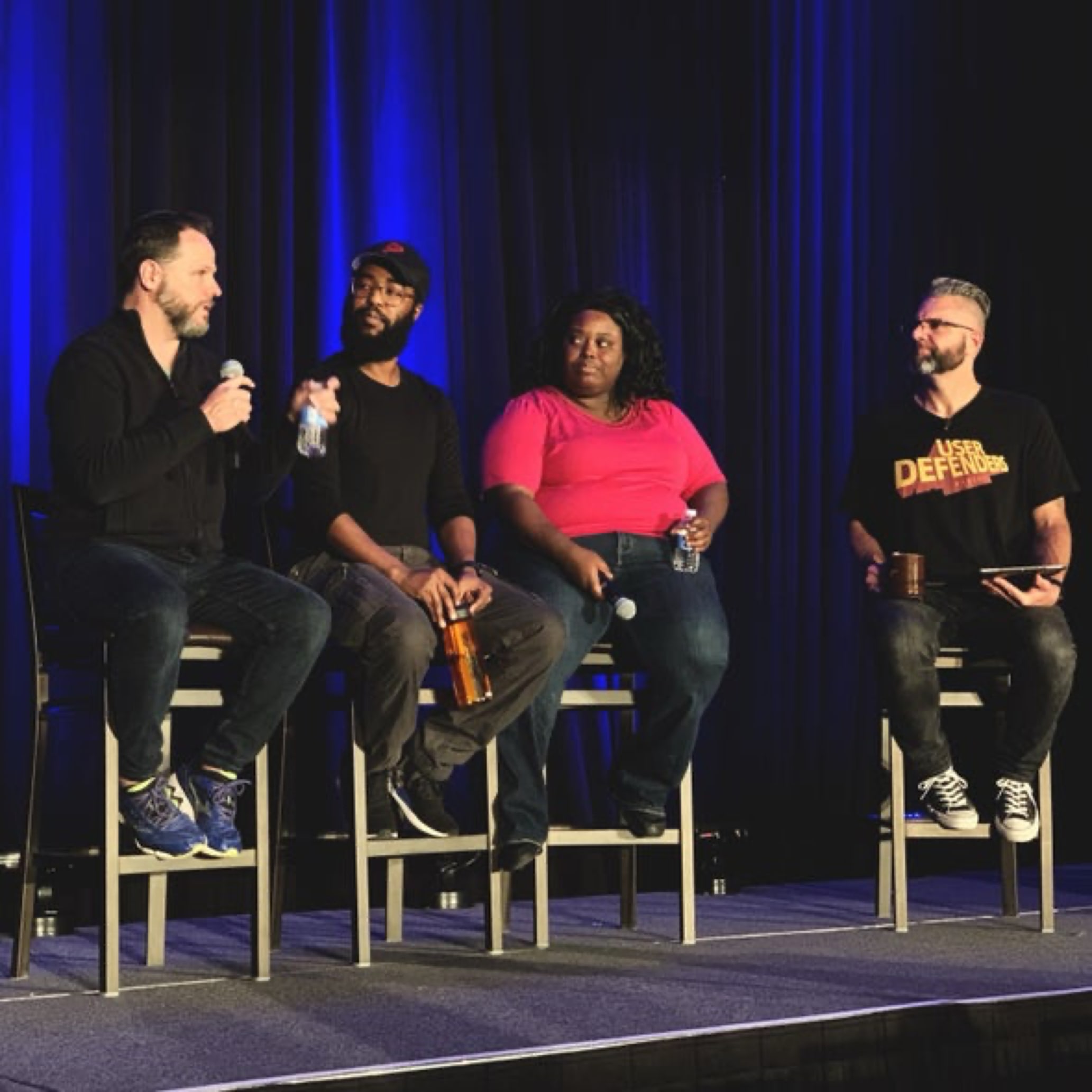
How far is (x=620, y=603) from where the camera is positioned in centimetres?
383

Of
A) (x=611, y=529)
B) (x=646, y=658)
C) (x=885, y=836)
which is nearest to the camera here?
(x=646, y=658)

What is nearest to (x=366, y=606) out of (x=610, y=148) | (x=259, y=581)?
(x=259, y=581)

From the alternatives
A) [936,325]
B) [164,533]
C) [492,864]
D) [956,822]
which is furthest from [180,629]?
[936,325]

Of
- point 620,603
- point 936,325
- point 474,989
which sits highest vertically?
point 936,325

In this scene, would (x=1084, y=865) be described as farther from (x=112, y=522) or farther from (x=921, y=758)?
(x=112, y=522)

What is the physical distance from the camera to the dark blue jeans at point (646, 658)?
12.6ft

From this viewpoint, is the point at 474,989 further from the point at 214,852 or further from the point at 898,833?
the point at 898,833

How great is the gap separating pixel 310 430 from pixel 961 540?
1518 mm

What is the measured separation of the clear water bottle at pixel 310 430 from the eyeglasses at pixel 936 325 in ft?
4.91

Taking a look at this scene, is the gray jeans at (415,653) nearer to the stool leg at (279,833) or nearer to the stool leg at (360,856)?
the stool leg at (360,856)

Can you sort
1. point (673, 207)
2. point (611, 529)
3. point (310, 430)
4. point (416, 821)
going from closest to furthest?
point (310, 430)
point (416, 821)
point (611, 529)
point (673, 207)

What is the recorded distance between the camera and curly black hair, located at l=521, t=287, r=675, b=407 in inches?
167

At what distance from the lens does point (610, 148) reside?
5.18 metres

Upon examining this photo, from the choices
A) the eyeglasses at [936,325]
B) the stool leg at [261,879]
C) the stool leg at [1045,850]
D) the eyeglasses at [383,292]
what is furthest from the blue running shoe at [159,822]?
the eyeglasses at [936,325]
